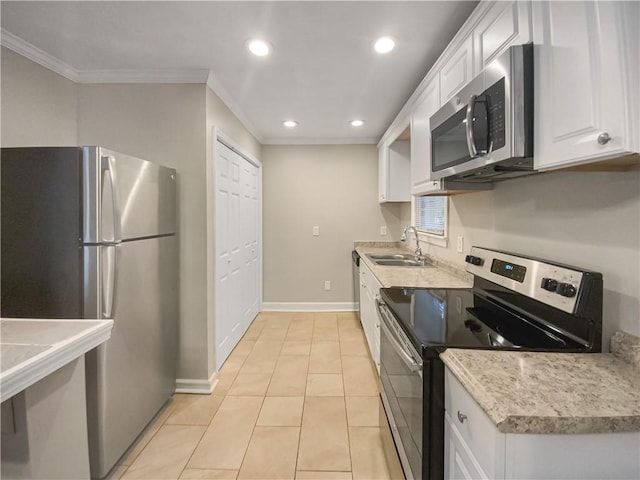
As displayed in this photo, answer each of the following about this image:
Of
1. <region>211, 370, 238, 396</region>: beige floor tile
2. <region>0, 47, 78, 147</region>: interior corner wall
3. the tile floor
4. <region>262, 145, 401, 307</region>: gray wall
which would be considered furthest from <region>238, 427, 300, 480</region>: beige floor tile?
<region>262, 145, 401, 307</region>: gray wall

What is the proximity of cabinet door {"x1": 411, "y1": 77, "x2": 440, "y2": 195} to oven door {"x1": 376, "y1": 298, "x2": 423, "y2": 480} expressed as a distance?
0.96 meters

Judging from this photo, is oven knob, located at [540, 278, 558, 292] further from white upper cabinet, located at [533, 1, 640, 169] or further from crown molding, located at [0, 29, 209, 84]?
crown molding, located at [0, 29, 209, 84]

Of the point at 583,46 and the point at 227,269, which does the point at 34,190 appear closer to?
the point at 227,269

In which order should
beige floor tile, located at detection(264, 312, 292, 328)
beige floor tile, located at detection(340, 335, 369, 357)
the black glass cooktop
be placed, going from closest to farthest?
1. the black glass cooktop
2. beige floor tile, located at detection(340, 335, 369, 357)
3. beige floor tile, located at detection(264, 312, 292, 328)

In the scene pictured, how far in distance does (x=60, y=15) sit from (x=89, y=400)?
6.86ft

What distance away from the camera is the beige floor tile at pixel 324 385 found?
2.40 meters

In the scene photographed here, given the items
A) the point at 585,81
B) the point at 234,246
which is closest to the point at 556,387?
the point at 585,81

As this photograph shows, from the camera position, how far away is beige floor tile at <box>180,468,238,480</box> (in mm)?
1616

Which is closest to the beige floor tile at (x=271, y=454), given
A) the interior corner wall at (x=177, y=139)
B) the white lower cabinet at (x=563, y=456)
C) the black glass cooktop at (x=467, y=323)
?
the interior corner wall at (x=177, y=139)

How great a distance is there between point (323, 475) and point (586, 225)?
5.59 ft

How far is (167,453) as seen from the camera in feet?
5.90

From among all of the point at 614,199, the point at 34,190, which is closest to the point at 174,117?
the point at 34,190

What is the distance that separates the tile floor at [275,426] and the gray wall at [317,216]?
1371mm

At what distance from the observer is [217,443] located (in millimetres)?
1874
